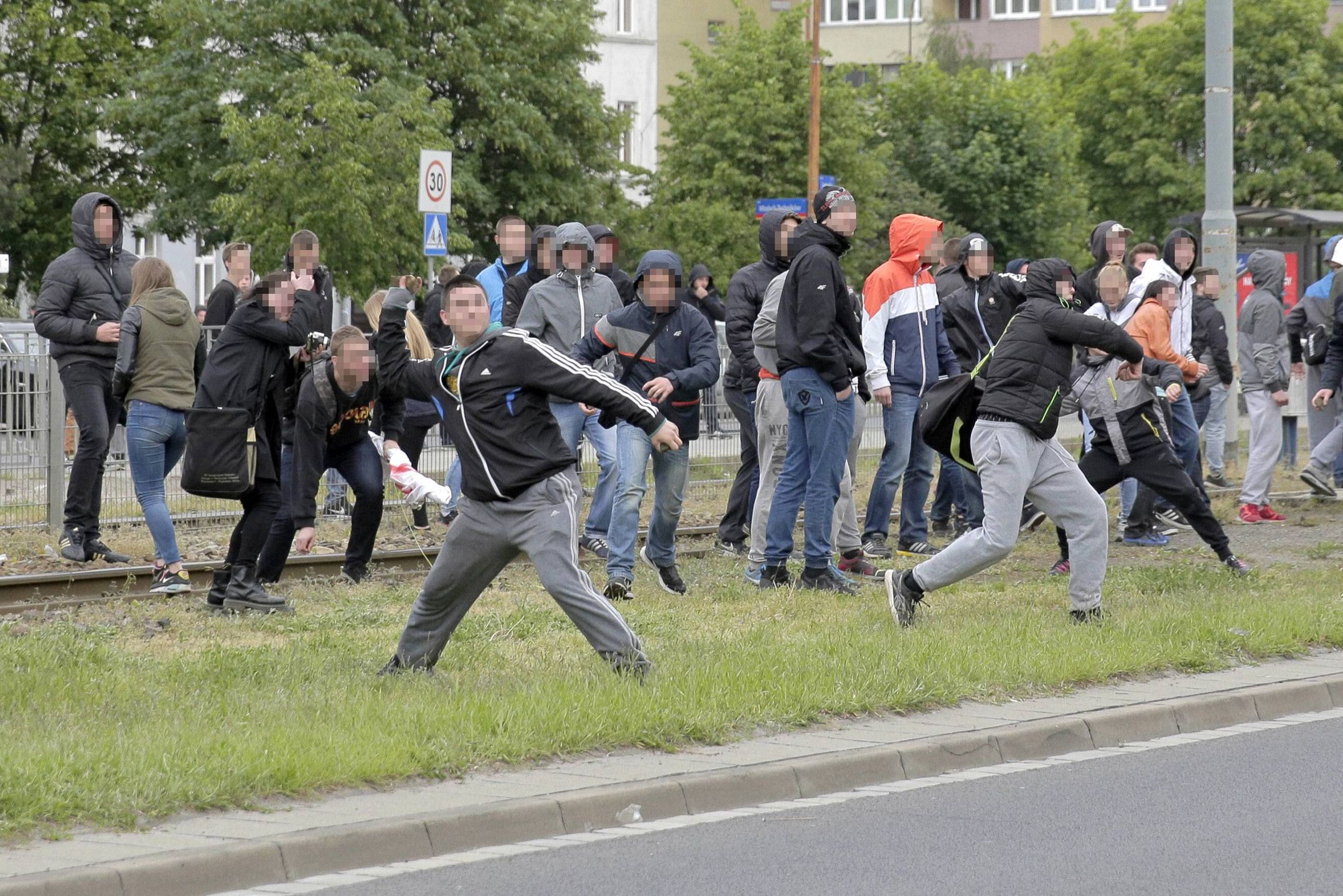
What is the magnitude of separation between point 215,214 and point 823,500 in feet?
107

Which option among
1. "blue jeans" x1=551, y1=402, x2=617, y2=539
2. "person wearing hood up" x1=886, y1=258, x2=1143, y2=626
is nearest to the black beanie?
"person wearing hood up" x1=886, y1=258, x2=1143, y2=626

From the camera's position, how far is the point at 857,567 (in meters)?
12.1

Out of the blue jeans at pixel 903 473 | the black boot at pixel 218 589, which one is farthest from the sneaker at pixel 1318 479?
the black boot at pixel 218 589

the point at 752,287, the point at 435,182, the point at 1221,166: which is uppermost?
the point at 1221,166

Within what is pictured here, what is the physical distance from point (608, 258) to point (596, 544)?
82.8 inches

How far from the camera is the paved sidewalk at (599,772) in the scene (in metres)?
5.70

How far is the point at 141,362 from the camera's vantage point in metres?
11.1

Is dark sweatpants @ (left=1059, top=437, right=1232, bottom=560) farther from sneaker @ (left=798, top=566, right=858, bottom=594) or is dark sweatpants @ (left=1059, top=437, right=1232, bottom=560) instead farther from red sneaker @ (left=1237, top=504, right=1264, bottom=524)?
red sneaker @ (left=1237, top=504, right=1264, bottom=524)

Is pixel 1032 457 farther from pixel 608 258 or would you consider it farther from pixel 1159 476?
pixel 608 258

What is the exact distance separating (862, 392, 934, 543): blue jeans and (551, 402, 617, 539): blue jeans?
1.82 metres

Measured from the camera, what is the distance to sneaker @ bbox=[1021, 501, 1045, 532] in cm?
1380

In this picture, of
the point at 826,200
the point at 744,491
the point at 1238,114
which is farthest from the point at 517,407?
the point at 1238,114

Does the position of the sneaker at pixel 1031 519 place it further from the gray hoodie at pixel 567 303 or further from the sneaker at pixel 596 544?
the gray hoodie at pixel 567 303

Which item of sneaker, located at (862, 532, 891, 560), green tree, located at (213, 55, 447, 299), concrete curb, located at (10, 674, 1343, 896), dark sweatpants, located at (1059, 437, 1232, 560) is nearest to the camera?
concrete curb, located at (10, 674, 1343, 896)
